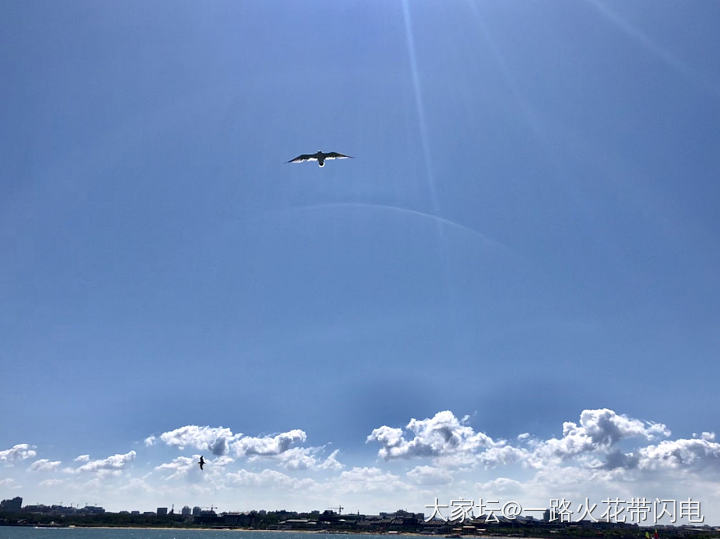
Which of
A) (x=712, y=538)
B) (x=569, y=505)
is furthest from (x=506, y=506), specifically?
(x=712, y=538)

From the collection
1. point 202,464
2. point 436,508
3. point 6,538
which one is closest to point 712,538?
point 436,508

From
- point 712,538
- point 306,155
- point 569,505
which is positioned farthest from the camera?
point 712,538

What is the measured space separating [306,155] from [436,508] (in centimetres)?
9834

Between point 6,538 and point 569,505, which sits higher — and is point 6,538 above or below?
below

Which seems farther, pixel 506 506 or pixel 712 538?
pixel 712 538

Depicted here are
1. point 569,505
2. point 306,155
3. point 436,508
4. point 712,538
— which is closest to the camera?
point 306,155

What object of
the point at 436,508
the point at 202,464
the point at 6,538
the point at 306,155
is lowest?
the point at 6,538

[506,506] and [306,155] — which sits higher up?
[306,155]

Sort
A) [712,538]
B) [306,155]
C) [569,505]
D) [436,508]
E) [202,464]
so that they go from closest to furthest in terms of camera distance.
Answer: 1. [306,155]
2. [202,464]
3. [569,505]
4. [436,508]
5. [712,538]

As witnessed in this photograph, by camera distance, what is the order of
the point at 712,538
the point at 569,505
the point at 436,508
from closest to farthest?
the point at 569,505 < the point at 436,508 < the point at 712,538

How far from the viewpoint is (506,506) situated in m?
97.6

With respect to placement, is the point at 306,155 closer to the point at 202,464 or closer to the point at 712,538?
the point at 202,464

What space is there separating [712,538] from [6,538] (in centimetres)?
25066

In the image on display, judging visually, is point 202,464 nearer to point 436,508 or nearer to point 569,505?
point 569,505
